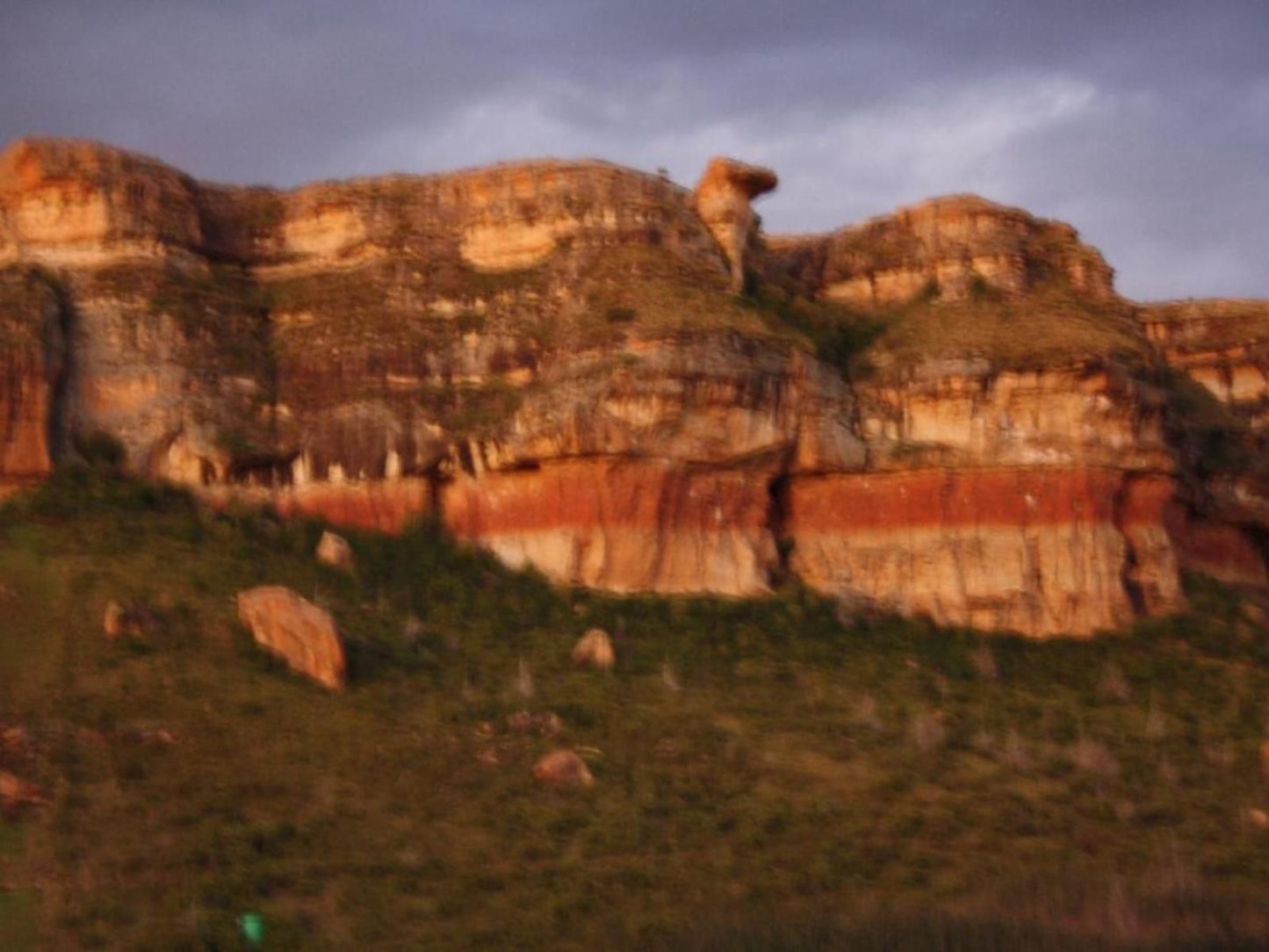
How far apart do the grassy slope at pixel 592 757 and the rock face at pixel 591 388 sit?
142 centimetres

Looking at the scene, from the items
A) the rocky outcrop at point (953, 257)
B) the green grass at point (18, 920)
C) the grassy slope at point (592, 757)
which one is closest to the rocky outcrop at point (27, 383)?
the grassy slope at point (592, 757)

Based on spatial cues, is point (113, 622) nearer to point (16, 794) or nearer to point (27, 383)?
point (16, 794)

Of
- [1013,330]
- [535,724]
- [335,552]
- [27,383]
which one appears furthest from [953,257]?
[27,383]

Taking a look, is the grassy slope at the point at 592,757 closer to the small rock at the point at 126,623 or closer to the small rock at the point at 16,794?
the small rock at the point at 126,623

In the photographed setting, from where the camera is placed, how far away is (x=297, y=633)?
27.4m

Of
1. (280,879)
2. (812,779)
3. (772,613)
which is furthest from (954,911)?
(772,613)

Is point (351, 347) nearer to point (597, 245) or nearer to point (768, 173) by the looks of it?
point (597, 245)

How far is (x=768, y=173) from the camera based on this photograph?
38.0 metres

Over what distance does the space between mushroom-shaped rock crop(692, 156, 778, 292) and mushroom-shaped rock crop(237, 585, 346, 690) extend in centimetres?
1421

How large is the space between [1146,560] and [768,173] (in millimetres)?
12447

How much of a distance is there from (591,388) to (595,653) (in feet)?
20.1

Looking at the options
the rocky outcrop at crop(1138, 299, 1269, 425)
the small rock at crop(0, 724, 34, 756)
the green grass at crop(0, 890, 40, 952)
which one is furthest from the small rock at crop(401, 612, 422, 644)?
the rocky outcrop at crop(1138, 299, 1269, 425)

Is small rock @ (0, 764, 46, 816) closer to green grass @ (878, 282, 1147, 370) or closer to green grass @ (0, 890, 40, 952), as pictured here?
green grass @ (0, 890, 40, 952)

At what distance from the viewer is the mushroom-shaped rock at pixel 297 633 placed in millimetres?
27094
